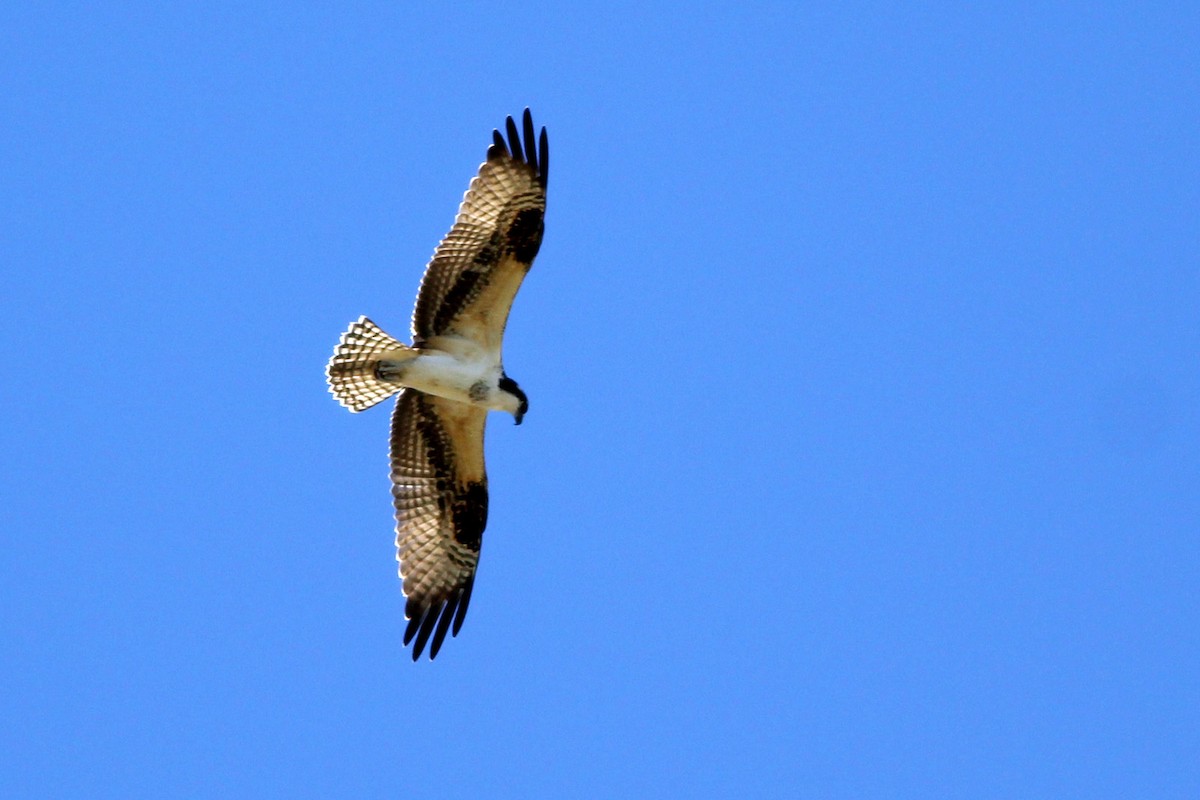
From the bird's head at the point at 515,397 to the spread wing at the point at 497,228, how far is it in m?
0.56

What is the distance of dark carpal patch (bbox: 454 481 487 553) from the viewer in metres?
12.7

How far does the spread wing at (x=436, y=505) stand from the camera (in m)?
12.5

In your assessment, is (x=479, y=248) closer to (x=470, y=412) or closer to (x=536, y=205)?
(x=536, y=205)

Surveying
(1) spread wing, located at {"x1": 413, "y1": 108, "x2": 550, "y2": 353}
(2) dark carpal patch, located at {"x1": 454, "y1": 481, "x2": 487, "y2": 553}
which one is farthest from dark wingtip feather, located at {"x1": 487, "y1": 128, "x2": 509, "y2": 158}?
(2) dark carpal patch, located at {"x1": 454, "y1": 481, "x2": 487, "y2": 553}

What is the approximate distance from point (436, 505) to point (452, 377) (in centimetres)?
125

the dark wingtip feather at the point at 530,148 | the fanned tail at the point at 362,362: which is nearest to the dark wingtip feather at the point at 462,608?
the fanned tail at the point at 362,362

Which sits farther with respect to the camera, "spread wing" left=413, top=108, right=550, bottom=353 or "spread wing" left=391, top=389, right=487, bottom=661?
"spread wing" left=391, top=389, right=487, bottom=661

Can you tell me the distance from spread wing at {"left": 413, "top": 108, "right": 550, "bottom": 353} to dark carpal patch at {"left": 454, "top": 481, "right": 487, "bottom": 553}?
1.60m

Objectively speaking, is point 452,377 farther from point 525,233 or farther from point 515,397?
point 525,233

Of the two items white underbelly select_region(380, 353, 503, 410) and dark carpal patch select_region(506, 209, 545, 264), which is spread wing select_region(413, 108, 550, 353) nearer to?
dark carpal patch select_region(506, 209, 545, 264)

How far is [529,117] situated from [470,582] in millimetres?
3384

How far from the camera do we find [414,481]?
41.8 feet

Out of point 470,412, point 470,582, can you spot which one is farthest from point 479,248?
point 470,582

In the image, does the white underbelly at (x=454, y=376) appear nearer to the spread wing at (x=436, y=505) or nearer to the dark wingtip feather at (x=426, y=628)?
the spread wing at (x=436, y=505)
